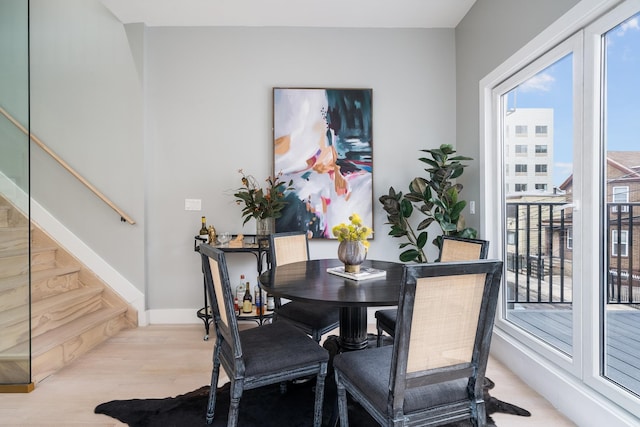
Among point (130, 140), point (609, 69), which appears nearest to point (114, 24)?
point (130, 140)

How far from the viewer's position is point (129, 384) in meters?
2.30

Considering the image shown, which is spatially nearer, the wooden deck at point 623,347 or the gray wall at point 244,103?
the wooden deck at point 623,347

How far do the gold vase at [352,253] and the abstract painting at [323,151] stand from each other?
137 cm

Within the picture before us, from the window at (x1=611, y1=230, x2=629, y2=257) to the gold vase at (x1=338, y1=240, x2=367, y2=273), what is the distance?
128 cm

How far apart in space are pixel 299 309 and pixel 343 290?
0.68m

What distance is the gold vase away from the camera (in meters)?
2.05

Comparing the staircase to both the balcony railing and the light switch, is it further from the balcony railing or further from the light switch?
the balcony railing

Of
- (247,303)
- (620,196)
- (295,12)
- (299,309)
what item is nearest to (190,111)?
(295,12)

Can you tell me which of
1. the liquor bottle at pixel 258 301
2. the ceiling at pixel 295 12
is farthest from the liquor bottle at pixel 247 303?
the ceiling at pixel 295 12

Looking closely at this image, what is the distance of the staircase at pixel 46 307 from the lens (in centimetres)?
227

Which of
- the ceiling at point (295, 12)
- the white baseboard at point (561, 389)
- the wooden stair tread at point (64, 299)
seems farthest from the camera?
the ceiling at point (295, 12)

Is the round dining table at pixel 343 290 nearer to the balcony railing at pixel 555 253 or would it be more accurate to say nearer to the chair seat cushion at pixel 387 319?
the chair seat cushion at pixel 387 319

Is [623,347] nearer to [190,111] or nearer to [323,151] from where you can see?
[323,151]

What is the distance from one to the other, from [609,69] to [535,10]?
68 centimetres
